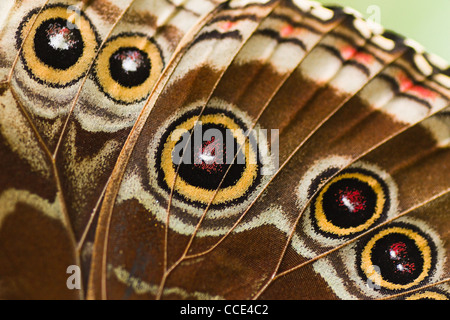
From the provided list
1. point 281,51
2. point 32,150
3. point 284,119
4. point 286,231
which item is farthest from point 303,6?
point 32,150

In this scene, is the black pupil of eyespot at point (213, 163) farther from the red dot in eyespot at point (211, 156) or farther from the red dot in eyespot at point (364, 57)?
the red dot in eyespot at point (364, 57)

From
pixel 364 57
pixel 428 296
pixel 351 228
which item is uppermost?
pixel 364 57

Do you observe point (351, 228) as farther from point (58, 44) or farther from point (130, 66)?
point (58, 44)

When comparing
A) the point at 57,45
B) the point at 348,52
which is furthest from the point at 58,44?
the point at 348,52

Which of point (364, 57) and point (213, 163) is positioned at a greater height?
point (364, 57)

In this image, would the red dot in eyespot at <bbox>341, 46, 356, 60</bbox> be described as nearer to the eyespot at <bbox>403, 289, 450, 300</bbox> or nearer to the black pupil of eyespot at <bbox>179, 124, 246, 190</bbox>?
the black pupil of eyespot at <bbox>179, 124, 246, 190</bbox>

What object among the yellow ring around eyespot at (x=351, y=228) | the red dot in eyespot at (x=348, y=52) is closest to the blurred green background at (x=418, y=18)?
the red dot in eyespot at (x=348, y=52)

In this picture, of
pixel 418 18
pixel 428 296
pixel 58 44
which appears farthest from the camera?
pixel 418 18

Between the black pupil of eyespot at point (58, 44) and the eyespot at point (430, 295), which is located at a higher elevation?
the black pupil of eyespot at point (58, 44)
